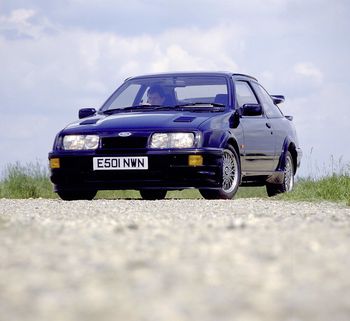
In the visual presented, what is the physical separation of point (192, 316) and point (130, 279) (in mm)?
712

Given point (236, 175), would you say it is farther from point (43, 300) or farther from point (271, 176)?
point (43, 300)

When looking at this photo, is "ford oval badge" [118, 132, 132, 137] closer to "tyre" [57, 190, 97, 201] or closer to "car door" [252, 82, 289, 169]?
"tyre" [57, 190, 97, 201]

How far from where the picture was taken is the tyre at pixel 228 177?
1181 centimetres

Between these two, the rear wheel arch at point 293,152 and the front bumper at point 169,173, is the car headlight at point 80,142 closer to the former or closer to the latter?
the front bumper at point 169,173

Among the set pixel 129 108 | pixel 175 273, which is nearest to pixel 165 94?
pixel 129 108

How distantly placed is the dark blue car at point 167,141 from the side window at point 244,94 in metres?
0.03

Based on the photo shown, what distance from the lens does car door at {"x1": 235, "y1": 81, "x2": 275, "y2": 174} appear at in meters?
12.8

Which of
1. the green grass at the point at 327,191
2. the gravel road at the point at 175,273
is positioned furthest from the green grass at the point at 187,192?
the gravel road at the point at 175,273

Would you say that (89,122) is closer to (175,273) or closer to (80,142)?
(80,142)

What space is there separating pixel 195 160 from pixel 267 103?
3.11 metres

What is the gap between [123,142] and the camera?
1165 cm

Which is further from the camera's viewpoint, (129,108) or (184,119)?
(129,108)

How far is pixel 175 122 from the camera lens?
11617 mm

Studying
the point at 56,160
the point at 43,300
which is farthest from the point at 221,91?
the point at 43,300
